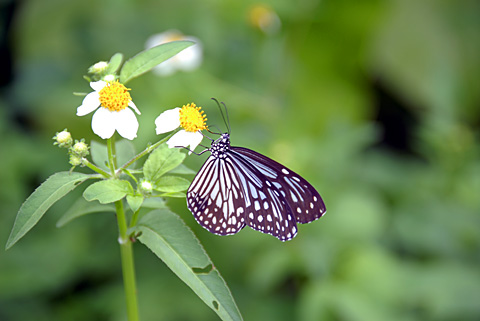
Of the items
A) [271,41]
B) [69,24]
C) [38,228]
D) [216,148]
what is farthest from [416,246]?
[69,24]

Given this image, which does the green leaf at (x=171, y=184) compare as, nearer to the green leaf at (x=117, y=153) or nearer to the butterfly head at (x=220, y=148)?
the green leaf at (x=117, y=153)

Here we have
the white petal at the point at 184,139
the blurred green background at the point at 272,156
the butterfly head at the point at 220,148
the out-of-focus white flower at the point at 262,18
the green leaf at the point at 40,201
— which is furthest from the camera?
the out-of-focus white flower at the point at 262,18

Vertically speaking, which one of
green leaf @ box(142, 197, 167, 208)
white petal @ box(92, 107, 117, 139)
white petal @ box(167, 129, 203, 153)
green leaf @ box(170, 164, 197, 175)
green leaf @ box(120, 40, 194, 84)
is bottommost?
green leaf @ box(142, 197, 167, 208)

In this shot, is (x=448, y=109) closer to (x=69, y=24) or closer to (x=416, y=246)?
(x=416, y=246)

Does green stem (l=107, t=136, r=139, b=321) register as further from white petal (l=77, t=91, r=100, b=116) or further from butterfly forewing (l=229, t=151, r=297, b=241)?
butterfly forewing (l=229, t=151, r=297, b=241)

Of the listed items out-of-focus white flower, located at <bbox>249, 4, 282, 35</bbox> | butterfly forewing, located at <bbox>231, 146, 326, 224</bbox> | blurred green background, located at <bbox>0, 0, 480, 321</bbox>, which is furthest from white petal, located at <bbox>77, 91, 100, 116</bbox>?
out-of-focus white flower, located at <bbox>249, 4, 282, 35</bbox>

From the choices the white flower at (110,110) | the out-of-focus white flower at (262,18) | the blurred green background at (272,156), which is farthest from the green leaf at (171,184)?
the out-of-focus white flower at (262,18)

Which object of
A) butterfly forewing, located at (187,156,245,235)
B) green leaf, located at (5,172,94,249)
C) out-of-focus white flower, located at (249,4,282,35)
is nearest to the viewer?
green leaf, located at (5,172,94,249)
